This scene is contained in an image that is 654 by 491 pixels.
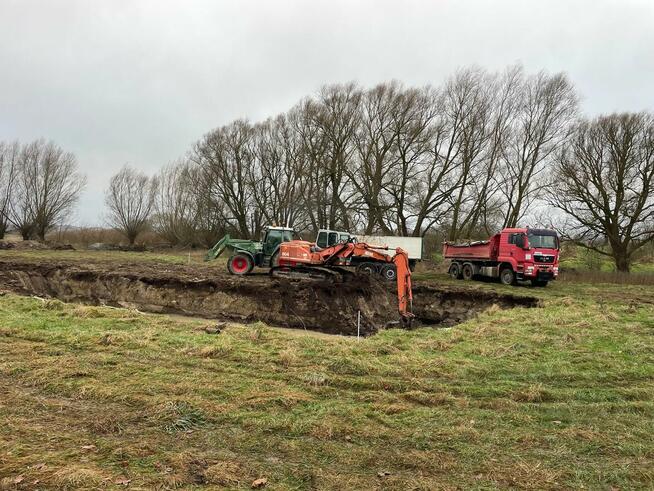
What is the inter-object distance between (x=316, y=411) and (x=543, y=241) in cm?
2010

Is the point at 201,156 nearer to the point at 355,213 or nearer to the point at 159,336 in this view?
the point at 355,213

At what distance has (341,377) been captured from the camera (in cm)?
605

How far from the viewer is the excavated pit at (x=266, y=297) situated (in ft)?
51.0

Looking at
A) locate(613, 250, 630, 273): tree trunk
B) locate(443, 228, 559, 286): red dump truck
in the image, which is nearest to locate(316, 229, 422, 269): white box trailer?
locate(443, 228, 559, 286): red dump truck

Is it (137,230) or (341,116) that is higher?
(341,116)

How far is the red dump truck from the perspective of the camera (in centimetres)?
2192

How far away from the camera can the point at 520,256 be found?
72.6 ft

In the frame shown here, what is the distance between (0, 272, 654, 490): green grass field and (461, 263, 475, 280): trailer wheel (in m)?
16.7

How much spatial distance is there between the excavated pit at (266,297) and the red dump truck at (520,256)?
14.5 ft

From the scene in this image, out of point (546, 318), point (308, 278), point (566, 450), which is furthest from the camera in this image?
point (308, 278)

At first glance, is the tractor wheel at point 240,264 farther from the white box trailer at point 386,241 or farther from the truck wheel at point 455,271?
the truck wheel at point 455,271

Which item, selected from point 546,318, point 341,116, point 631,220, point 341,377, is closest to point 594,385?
point 341,377

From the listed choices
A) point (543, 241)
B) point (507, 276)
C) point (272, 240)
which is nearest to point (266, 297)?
point (272, 240)

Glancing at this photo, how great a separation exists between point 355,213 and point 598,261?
58.2ft
